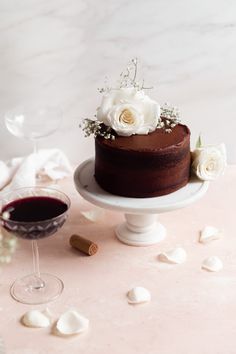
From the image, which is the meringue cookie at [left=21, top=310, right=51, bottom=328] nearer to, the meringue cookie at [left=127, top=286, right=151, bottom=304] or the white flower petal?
the meringue cookie at [left=127, top=286, right=151, bottom=304]

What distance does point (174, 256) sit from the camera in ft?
4.43

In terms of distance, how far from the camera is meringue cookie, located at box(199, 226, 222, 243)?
1419mm

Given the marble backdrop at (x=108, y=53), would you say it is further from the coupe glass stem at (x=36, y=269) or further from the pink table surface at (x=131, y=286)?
the coupe glass stem at (x=36, y=269)

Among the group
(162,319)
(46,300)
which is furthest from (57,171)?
(162,319)

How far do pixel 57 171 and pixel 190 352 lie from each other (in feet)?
2.49

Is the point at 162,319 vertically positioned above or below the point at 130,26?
below

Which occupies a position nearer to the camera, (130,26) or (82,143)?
(130,26)

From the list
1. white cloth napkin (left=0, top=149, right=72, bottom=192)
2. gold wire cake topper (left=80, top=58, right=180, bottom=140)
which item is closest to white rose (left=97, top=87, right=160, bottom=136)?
gold wire cake topper (left=80, top=58, right=180, bottom=140)

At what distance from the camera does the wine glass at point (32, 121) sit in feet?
5.39

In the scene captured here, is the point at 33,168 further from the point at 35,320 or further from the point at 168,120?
the point at 35,320

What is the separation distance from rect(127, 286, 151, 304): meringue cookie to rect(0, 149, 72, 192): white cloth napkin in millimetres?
495

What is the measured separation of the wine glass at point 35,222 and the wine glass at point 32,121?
389 mm

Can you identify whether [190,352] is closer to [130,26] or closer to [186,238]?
[186,238]

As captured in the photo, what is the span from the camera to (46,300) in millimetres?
1228
